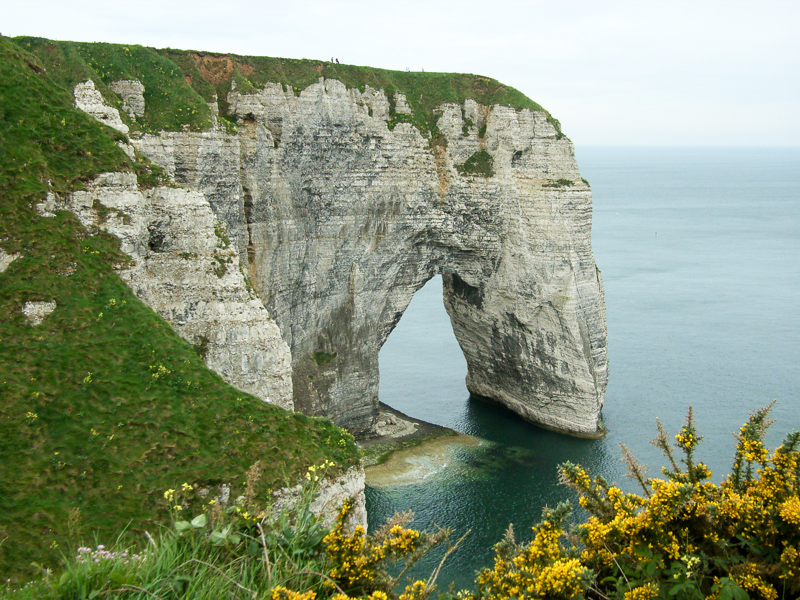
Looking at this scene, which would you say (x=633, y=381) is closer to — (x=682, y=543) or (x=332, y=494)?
(x=332, y=494)

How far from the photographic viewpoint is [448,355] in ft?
227

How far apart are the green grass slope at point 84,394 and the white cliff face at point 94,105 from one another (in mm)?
5781

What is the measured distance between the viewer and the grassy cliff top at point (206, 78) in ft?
123

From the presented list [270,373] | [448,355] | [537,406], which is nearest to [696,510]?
[270,373]

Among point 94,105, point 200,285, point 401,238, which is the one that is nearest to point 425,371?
point 401,238

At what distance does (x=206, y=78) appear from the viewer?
42719mm

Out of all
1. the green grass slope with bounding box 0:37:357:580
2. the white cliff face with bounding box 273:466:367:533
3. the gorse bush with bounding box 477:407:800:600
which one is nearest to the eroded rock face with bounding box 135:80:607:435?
the green grass slope with bounding box 0:37:357:580

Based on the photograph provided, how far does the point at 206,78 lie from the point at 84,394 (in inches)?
1023

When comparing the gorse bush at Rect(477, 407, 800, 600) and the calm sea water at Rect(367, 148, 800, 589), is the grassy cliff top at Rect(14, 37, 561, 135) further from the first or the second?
the gorse bush at Rect(477, 407, 800, 600)

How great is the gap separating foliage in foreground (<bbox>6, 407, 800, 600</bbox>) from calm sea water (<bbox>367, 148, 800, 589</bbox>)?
22737mm

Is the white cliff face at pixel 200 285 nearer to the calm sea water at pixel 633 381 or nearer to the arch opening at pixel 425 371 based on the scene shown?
the calm sea water at pixel 633 381

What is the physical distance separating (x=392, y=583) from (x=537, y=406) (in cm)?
4452

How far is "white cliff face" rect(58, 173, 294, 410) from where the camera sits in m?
29.2

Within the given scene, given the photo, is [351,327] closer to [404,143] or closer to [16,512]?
[404,143]
